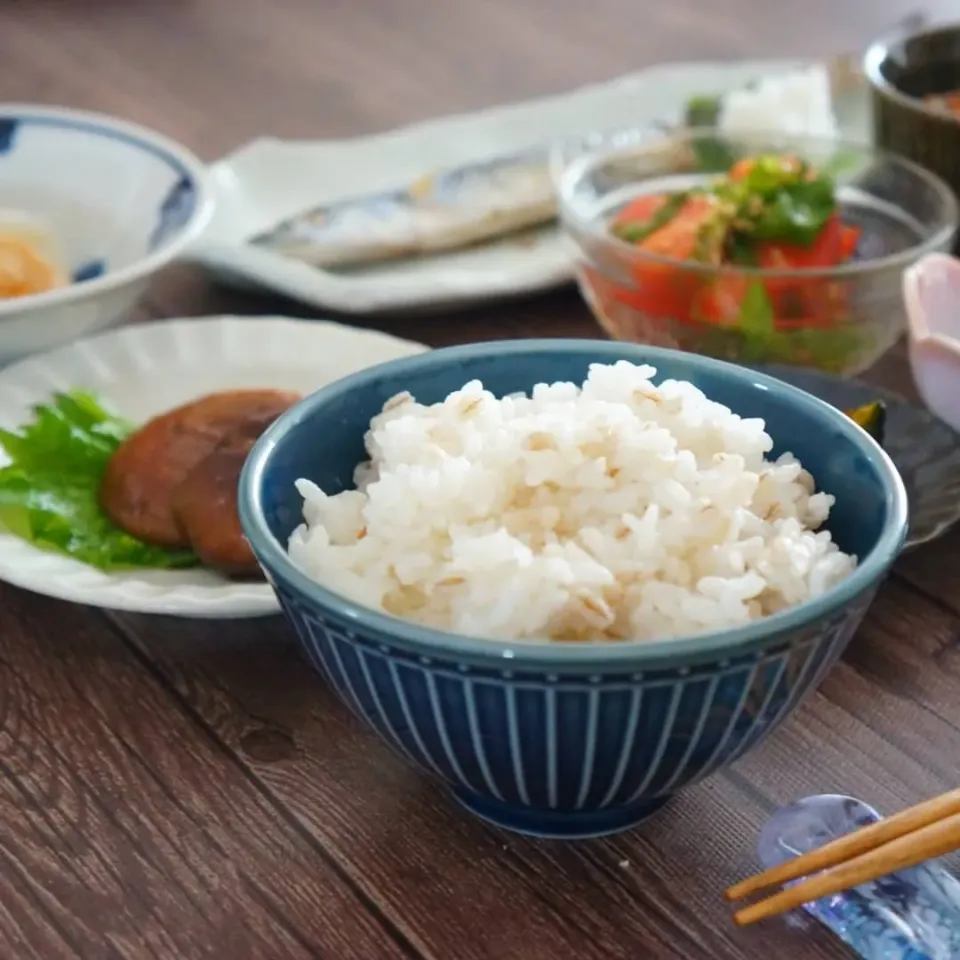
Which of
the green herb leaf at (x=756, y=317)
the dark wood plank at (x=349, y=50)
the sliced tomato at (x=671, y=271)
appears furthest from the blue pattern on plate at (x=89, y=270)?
the green herb leaf at (x=756, y=317)

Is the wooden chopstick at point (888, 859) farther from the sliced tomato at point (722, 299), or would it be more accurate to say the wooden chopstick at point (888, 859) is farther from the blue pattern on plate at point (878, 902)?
the sliced tomato at point (722, 299)

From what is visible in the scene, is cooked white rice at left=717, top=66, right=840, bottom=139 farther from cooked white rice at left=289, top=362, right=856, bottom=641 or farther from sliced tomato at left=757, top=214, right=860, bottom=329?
cooked white rice at left=289, top=362, right=856, bottom=641

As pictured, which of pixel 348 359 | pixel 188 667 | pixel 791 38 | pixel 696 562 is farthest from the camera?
pixel 791 38

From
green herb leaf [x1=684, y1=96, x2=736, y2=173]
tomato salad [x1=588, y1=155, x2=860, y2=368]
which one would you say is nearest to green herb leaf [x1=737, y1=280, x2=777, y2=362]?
tomato salad [x1=588, y1=155, x2=860, y2=368]

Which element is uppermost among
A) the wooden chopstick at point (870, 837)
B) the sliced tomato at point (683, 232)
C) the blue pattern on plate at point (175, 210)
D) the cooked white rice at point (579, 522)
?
the cooked white rice at point (579, 522)

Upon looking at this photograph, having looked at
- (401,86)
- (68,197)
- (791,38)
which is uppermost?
(68,197)

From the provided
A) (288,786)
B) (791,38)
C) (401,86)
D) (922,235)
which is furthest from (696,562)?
(791,38)

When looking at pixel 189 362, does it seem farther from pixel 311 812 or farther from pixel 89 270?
pixel 311 812

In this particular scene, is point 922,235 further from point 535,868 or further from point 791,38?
point 791,38
